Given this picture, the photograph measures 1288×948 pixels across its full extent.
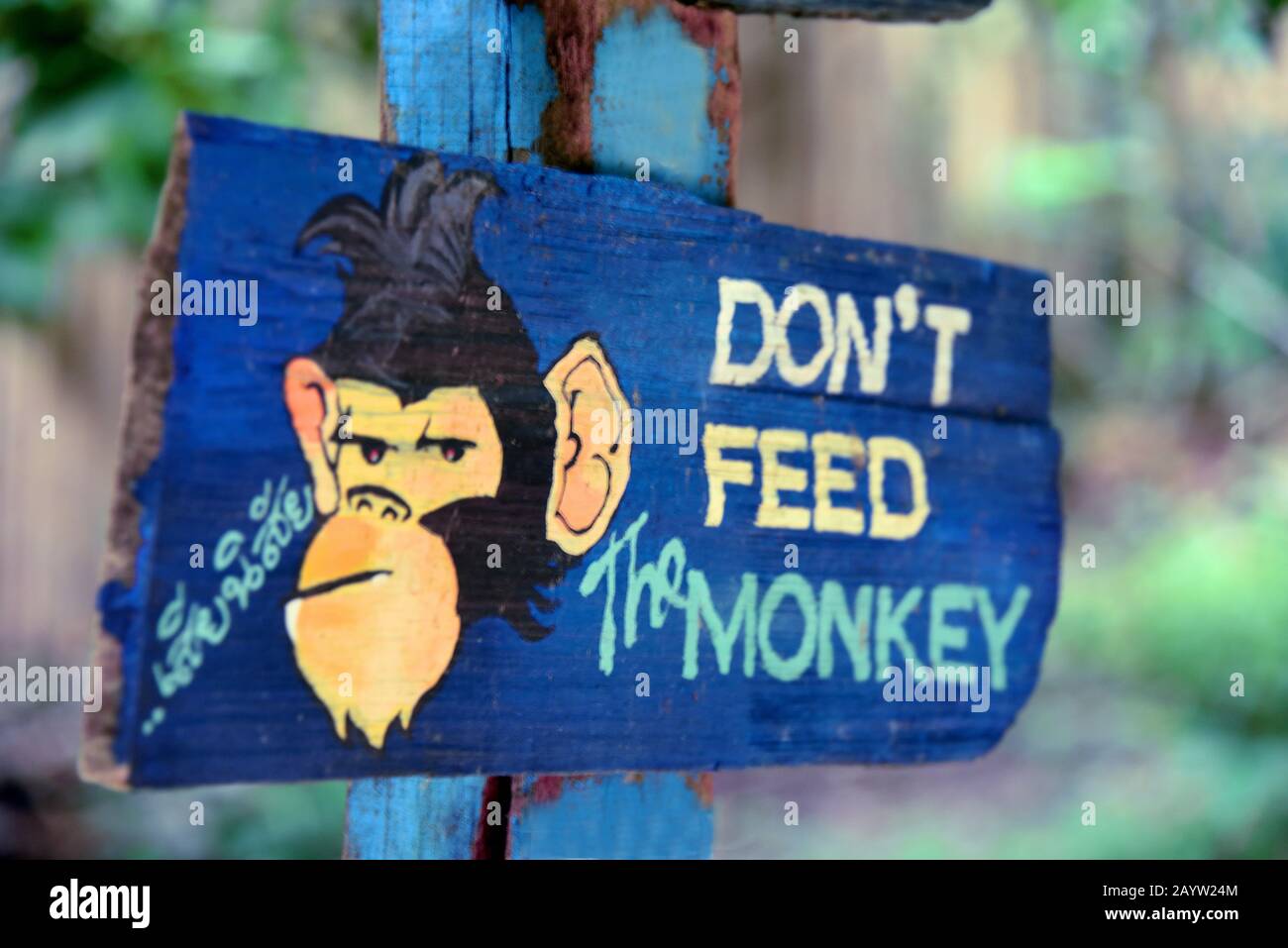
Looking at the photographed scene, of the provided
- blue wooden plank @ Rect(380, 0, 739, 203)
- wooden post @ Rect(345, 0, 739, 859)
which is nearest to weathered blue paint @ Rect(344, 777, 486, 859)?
wooden post @ Rect(345, 0, 739, 859)

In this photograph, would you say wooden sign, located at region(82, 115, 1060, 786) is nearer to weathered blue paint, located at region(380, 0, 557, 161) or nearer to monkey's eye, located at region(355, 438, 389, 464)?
monkey's eye, located at region(355, 438, 389, 464)

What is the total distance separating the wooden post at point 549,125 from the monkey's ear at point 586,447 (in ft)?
0.61

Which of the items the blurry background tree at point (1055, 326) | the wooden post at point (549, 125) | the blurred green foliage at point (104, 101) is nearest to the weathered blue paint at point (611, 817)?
the wooden post at point (549, 125)

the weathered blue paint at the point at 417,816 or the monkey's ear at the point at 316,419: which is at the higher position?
the monkey's ear at the point at 316,419

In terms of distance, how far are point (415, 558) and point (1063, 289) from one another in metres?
5.02

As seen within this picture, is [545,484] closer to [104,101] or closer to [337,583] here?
[337,583]

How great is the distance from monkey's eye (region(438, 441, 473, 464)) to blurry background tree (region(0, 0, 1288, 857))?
4.20 feet

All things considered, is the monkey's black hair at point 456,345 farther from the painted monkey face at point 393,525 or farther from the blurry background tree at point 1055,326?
the blurry background tree at point 1055,326

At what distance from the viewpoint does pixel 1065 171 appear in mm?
4484

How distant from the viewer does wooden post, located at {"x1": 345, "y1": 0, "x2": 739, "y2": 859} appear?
1031 mm

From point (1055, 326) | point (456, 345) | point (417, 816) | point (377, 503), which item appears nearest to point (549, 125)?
point (456, 345)

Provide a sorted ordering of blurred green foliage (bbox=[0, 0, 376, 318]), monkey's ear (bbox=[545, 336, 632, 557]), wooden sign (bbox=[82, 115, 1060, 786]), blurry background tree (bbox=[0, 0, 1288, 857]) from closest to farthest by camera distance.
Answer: wooden sign (bbox=[82, 115, 1060, 786]) < monkey's ear (bbox=[545, 336, 632, 557]) < blurred green foliage (bbox=[0, 0, 376, 318]) < blurry background tree (bbox=[0, 0, 1288, 857])

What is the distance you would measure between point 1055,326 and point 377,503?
520 centimetres

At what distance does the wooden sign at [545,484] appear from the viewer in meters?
0.79
